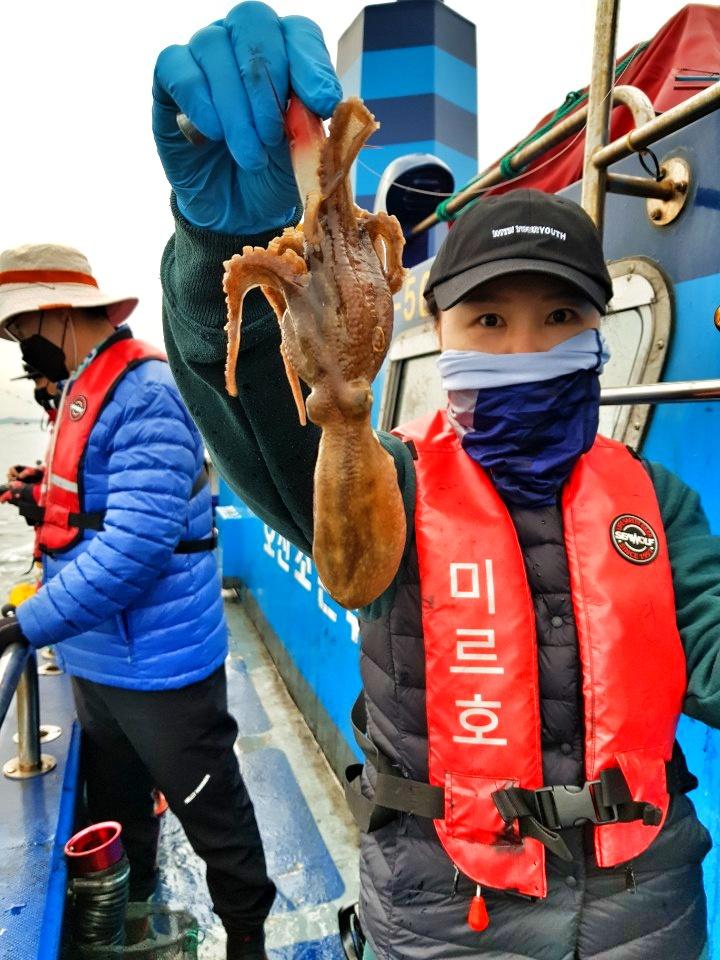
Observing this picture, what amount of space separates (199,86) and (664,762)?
1426 millimetres

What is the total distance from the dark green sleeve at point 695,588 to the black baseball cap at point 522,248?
1.55 feet

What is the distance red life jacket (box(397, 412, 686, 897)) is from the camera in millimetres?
1104

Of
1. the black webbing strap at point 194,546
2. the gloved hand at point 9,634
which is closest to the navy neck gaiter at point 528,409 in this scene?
the black webbing strap at point 194,546

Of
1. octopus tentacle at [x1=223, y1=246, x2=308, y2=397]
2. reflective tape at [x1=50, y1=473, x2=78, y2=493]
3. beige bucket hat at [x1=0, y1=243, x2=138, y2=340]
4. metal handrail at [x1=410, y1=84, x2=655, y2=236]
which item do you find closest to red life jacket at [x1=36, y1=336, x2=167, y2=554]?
reflective tape at [x1=50, y1=473, x2=78, y2=493]

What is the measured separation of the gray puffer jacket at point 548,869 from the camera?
43.3 inches

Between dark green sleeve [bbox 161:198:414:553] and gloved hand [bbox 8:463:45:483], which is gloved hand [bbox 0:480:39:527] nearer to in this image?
gloved hand [bbox 8:463:45:483]

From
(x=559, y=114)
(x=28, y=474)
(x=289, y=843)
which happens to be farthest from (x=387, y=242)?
(x=289, y=843)

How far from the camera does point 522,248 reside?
1.10m

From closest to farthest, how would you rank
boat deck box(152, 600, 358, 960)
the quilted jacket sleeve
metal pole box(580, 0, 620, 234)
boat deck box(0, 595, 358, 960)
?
metal pole box(580, 0, 620, 234)
boat deck box(0, 595, 358, 960)
the quilted jacket sleeve
boat deck box(152, 600, 358, 960)

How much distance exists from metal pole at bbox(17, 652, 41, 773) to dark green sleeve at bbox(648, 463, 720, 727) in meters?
2.00

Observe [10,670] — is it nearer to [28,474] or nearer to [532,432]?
[532,432]

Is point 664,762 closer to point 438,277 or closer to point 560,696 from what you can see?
point 560,696

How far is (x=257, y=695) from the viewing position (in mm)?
5004

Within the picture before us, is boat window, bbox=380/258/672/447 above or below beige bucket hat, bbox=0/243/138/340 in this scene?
below
